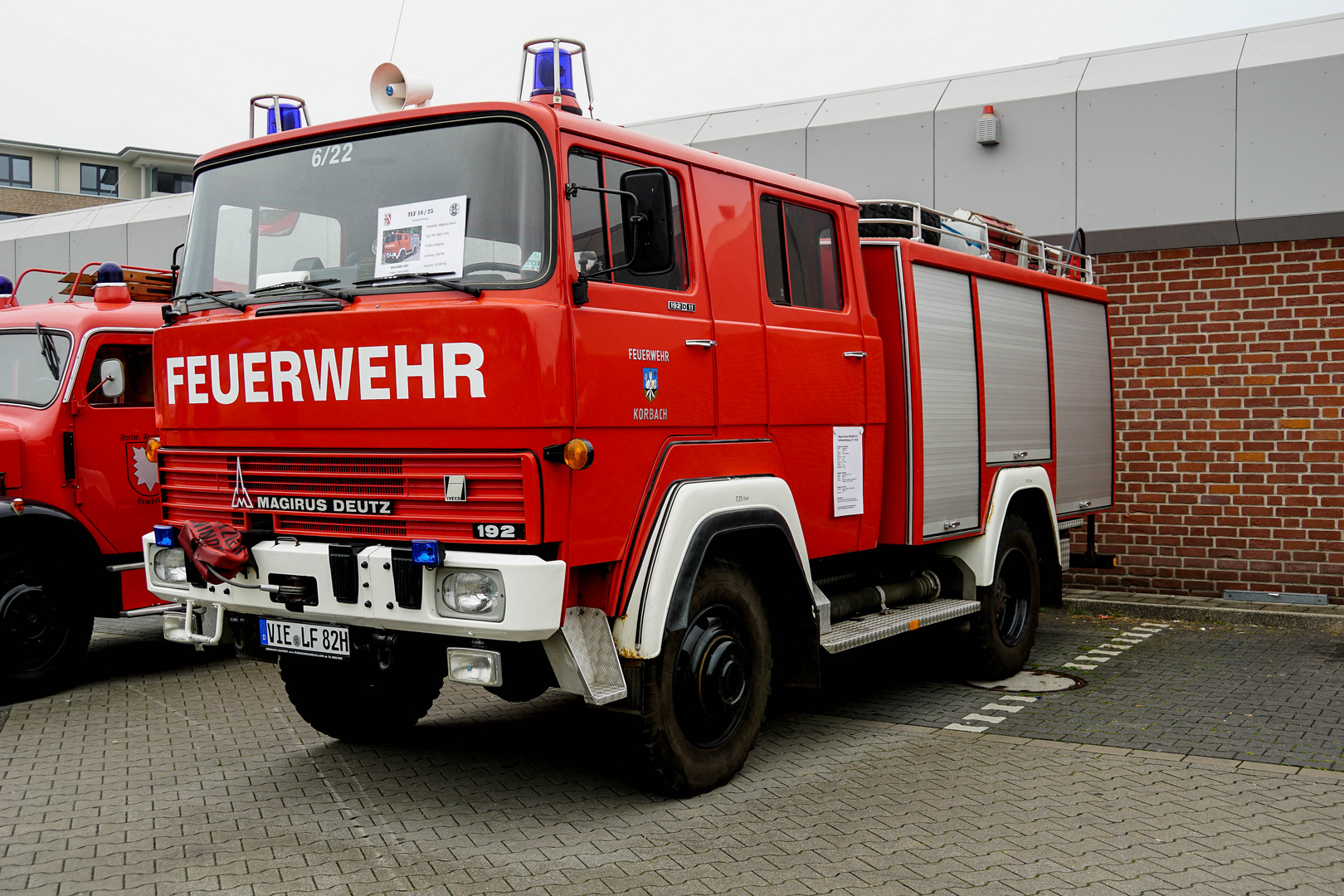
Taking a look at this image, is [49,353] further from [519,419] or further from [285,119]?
[519,419]

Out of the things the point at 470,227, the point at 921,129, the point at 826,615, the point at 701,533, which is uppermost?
the point at 921,129

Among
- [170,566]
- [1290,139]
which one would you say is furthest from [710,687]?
[1290,139]

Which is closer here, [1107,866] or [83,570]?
[1107,866]

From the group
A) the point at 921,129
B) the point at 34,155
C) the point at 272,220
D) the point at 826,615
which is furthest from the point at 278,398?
the point at 34,155

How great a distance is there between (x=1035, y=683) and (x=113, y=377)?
6.52 metres

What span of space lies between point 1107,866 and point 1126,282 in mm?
7242

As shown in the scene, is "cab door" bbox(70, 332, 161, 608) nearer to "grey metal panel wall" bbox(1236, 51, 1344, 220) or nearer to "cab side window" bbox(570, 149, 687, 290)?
"cab side window" bbox(570, 149, 687, 290)

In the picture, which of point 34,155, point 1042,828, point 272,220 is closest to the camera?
point 1042,828

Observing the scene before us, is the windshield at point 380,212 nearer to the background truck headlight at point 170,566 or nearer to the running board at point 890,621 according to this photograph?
the background truck headlight at point 170,566

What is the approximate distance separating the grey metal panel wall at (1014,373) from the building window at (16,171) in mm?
58203

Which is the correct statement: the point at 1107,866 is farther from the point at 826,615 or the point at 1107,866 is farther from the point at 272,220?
the point at 272,220

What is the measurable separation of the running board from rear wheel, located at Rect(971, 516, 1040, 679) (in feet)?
0.58

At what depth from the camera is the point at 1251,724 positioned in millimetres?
6160

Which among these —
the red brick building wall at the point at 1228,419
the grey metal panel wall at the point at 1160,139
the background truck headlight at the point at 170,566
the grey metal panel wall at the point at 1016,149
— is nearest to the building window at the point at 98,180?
the grey metal panel wall at the point at 1016,149
